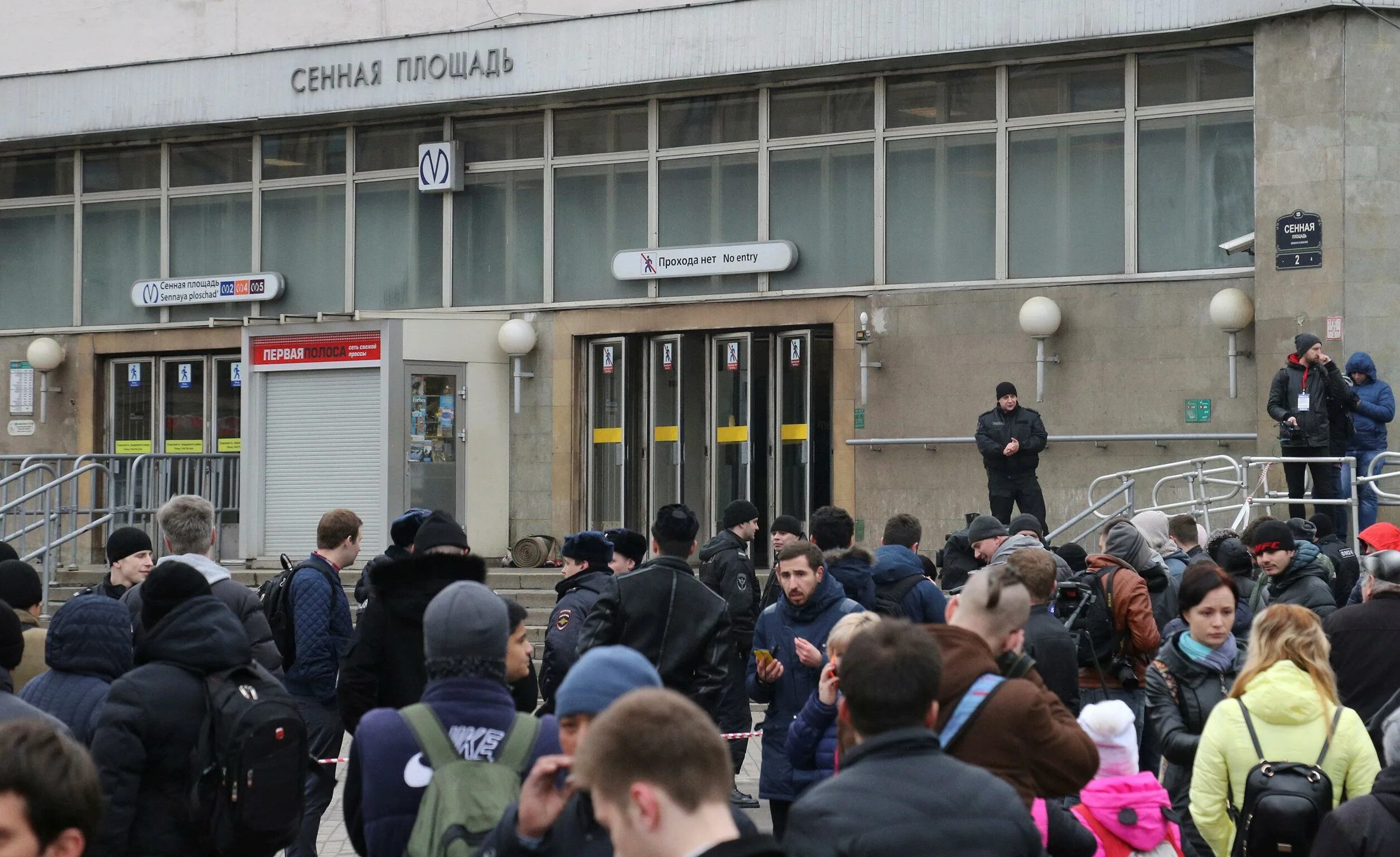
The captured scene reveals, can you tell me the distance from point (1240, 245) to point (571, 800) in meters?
14.4

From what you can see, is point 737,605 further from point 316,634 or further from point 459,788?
point 459,788

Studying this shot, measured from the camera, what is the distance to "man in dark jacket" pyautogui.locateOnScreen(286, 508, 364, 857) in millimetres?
7750

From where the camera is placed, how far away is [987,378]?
1788 cm

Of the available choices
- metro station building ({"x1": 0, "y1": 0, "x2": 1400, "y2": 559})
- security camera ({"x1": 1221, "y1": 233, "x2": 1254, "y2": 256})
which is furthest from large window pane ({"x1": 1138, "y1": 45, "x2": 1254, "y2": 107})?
security camera ({"x1": 1221, "y1": 233, "x2": 1254, "y2": 256})

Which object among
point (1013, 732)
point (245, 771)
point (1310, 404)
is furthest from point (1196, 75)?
point (245, 771)

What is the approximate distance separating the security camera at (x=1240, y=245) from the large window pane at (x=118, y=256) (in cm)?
1324

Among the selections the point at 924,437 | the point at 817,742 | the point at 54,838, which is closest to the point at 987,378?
the point at 924,437

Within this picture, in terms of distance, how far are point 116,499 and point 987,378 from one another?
10.3m

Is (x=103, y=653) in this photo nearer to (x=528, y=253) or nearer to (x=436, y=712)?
(x=436, y=712)

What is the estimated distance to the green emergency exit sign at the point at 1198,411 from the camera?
16.9m

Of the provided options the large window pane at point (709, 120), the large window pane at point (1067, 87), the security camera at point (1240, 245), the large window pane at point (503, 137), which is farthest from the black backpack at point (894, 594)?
Result: the large window pane at point (503, 137)

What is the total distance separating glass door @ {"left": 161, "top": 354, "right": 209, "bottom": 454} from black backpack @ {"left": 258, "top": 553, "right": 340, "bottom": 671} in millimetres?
14794

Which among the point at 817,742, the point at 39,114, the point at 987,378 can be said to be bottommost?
the point at 817,742

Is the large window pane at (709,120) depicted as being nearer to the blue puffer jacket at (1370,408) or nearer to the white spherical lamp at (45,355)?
the blue puffer jacket at (1370,408)
